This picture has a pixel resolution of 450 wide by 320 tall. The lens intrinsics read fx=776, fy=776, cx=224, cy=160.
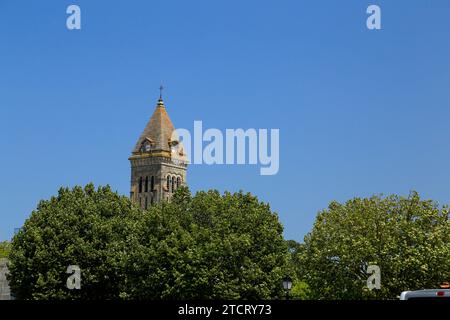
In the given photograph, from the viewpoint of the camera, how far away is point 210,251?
184ft

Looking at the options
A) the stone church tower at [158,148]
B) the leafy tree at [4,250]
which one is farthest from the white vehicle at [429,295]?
the stone church tower at [158,148]

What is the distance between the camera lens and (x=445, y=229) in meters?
54.7

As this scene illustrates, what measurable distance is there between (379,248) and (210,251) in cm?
1202

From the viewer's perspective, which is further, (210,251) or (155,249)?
(155,249)

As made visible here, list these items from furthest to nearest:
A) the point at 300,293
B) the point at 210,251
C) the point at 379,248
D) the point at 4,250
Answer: the point at 4,250 → the point at 300,293 → the point at 210,251 → the point at 379,248

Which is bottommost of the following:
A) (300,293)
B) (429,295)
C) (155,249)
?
(300,293)

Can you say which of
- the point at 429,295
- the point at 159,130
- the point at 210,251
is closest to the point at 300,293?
the point at 210,251

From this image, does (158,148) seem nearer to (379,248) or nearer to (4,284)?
(4,284)

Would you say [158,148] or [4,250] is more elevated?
[158,148]

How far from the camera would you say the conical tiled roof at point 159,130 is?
193 meters

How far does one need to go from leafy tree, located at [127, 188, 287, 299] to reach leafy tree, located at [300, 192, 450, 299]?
3.38 metres

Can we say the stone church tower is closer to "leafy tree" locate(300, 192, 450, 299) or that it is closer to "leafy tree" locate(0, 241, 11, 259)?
"leafy tree" locate(0, 241, 11, 259)
